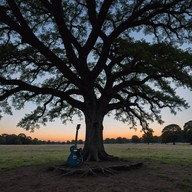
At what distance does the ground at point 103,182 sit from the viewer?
44.9 feet

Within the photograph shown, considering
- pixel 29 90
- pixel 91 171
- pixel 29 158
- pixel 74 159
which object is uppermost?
pixel 29 90

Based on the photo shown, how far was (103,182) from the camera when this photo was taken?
14.8 m

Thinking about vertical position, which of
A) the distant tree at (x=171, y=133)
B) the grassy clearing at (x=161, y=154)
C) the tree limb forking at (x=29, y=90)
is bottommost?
the grassy clearing at (x=161, y=154)

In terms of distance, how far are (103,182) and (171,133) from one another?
5344 inches

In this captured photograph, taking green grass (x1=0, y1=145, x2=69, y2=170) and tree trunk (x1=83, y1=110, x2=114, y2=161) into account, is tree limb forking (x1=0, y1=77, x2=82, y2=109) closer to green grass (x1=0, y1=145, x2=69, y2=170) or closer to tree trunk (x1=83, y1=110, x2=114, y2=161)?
tree trunk (x1=83, y1=110, x2=114, y2=161)

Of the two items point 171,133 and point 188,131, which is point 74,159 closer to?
point 188,131

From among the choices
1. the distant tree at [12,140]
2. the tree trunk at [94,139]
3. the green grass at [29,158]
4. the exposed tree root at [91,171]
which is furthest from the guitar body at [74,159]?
the distant tree at [12,140]

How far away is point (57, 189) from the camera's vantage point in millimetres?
13719

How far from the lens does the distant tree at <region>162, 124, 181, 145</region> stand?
142250 millimetres

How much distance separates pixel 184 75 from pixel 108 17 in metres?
8.81

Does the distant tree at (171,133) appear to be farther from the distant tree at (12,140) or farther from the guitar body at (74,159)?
the guitar body at (74,159)

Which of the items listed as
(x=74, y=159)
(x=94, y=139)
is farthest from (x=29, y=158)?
(x=74, y=159)

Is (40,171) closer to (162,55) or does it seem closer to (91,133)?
(91,133)

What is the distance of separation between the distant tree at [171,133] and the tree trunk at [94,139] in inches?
4881
